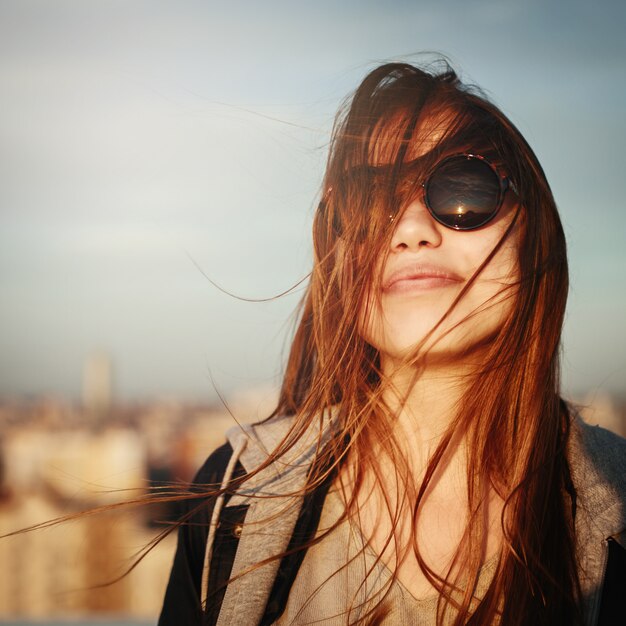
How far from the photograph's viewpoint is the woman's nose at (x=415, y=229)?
1.09m

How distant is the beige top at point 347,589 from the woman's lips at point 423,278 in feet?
1.52

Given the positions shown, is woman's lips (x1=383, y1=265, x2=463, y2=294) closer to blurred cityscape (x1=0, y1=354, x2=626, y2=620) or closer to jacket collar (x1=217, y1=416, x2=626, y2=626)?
jacket collar (x1=217, y1=416, x2=626, y2=626)

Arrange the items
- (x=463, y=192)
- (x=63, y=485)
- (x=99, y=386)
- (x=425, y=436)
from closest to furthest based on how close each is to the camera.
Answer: (x=463, y=192)
(x=425, y=436)
(x=63, y=485)
(x=99, y=386)

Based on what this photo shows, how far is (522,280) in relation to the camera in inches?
44.7

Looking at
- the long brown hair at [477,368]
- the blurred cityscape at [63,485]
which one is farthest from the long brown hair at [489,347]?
the blurred cityscape at [63,485]

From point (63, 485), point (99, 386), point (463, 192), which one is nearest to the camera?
point (463, 192)

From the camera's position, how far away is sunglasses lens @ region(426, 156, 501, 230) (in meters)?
1.09

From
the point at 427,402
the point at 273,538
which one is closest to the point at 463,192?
the point at 427,402

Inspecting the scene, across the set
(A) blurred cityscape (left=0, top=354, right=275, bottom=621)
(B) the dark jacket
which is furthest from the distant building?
(B) the dark jacket

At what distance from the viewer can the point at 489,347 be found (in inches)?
46.5

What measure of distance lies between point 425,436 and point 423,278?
0.32 m

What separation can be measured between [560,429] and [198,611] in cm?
77

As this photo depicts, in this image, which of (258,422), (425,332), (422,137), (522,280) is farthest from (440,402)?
(422,137)

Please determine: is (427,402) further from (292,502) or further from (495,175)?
(495,175)
